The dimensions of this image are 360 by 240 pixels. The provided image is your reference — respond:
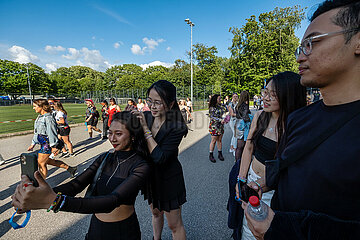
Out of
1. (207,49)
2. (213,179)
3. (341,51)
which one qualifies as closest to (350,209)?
(341,51)

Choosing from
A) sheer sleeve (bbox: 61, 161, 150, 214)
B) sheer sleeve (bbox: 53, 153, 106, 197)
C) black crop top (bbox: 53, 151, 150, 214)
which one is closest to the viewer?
sheer sleeve (bbox: 61, 161, 150, 214)

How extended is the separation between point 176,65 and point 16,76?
4538 cm

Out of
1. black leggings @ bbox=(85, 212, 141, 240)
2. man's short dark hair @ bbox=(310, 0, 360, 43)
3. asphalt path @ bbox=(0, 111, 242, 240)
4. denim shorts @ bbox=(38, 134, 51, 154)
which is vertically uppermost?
man's short dark hair @ bbox=(310, 0, 360, 43)

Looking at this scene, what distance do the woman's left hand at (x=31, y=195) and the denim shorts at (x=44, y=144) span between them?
11.3 ft

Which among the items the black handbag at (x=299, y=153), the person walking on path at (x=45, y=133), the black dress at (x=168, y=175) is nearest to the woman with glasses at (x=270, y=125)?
the black handbag at (x=299, y=153)

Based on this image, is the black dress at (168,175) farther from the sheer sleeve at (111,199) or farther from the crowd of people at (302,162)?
the sheer sleeve at (111,199)

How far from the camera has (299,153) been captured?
2.83 ft

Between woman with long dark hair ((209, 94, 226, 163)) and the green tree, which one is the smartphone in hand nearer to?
woman with long dark hair ((209, 94, 226, 163))

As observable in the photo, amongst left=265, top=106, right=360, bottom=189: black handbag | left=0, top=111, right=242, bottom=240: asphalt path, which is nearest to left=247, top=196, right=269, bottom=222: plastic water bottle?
left=265, top=106, right=360, bottom=189: black handbag

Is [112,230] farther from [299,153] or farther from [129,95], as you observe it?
[129,95]

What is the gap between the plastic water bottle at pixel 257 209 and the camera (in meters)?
0.80

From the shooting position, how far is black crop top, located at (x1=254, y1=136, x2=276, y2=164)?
64.1 inches

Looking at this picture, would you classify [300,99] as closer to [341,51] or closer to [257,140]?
[257,140]

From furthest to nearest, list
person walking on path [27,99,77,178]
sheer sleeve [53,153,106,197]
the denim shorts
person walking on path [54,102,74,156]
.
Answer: person walking on path [54,102,74,156] < person walking on path [27,99,77,178] < the denim shorts < sheer sleeve [53,153,106,197]
